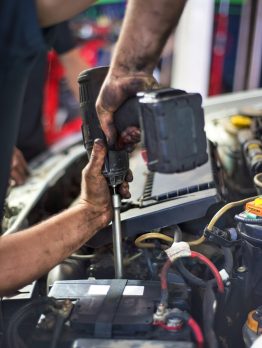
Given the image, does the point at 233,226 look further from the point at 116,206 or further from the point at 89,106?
the point at 89,106

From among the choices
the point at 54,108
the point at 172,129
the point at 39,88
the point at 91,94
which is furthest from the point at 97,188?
the point at 54,108

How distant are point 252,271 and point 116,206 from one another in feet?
1.06

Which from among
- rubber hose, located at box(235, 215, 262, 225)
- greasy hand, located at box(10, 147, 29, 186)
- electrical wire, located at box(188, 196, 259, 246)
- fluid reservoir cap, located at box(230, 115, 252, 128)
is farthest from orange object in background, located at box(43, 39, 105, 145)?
rubber hose, located at box(235, 215, 262, 225)

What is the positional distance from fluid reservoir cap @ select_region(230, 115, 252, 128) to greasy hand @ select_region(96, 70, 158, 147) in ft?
2.68

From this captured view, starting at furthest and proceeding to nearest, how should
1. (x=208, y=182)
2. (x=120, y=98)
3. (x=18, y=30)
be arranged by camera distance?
1. (x=208, y=182)
2. (x=120, y=98)
3. (x=18, y=30)

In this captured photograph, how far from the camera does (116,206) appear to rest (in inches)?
43.5

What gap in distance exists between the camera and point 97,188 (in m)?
1.11

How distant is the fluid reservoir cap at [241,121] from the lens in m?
1.77

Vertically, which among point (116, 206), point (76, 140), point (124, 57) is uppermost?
point (124, 57)

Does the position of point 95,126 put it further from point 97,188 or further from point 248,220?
point 248,220

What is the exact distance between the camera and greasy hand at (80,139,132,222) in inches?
42.6

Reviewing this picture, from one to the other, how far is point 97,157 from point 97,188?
0.24ft

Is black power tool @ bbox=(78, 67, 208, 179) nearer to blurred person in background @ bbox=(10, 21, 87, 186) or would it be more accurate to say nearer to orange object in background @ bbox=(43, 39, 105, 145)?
blurred person in background @ bbox=(10, 21, 87, 186)

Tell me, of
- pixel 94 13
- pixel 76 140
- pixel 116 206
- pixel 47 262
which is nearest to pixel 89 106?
pixel 116 206
